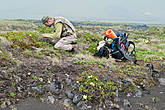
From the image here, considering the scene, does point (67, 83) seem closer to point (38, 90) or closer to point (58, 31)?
point (38, 90)

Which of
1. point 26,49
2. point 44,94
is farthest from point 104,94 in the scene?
point 26,49

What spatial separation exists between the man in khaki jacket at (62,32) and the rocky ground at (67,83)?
1.00 metres

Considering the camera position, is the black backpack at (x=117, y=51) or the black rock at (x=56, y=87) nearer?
the black rock at (x=56, y=87)

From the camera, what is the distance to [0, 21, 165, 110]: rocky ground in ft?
20.1

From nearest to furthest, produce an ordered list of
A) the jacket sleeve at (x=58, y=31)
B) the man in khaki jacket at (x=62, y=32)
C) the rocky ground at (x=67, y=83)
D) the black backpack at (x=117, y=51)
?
the rocky ground at (x=67, y=83) < the man in khaki jacket at (x=62, y=32) < the jacket sleeve at (x=58, y=31) < the black backpack at (x=117, y=51)

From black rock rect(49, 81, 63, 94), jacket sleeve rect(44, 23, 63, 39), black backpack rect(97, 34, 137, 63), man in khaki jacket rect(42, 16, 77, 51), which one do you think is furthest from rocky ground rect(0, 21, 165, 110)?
black backpack rect(97, 34, 137, 63)

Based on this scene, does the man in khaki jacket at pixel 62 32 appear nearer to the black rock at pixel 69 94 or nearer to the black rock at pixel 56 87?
the black rock at pixel 56 87

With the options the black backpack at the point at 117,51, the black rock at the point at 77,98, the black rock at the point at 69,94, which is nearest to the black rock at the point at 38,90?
the black rock at the point at 69,94

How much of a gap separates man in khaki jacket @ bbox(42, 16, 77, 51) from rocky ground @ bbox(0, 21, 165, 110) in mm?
1000

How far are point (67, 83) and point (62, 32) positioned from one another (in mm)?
5078

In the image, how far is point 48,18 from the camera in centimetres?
1017

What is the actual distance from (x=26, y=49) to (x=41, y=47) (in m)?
1.25

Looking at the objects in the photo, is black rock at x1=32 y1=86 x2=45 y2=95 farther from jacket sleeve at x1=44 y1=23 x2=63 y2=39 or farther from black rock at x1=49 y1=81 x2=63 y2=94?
jacket sleeve at x1=44 y1=23 x2=63 y2=39

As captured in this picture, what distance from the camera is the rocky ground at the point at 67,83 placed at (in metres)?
6.14
